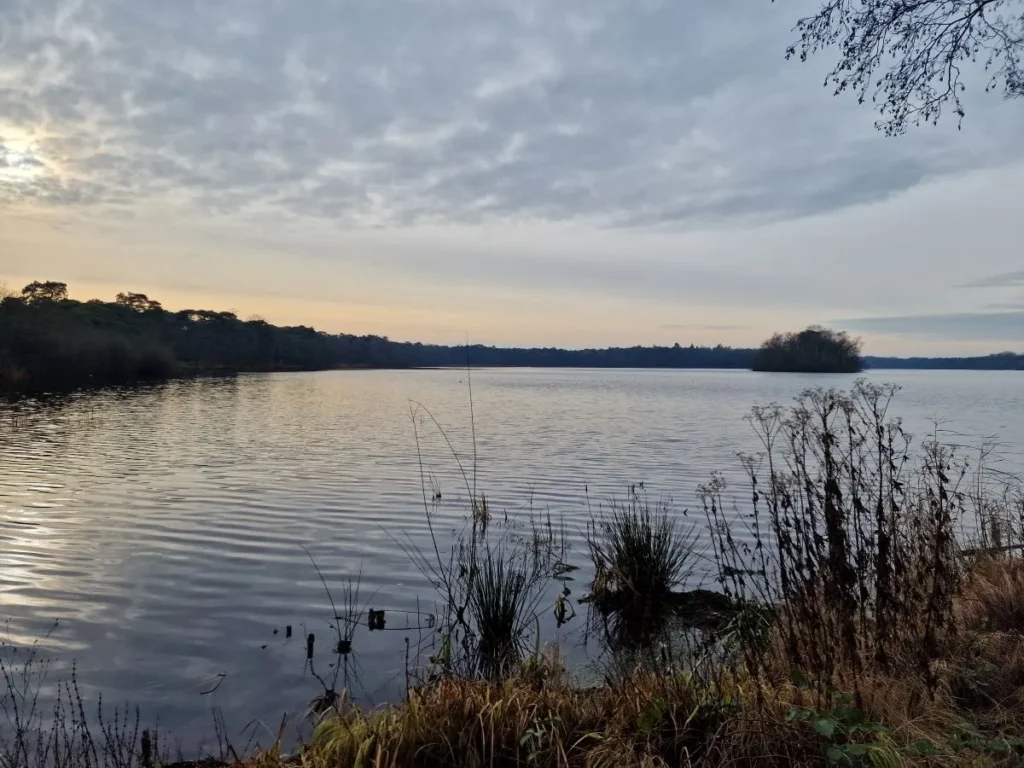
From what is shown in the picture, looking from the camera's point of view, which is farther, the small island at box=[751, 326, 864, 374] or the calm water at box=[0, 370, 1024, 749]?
the small island at box=[751, 326, 864, 374]

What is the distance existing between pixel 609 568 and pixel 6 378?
6093 centimetres

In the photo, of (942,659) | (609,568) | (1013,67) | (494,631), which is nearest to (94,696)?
(494,631)

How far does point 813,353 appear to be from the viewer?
125 meters

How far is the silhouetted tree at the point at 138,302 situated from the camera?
128125 millimetres

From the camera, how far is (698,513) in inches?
542

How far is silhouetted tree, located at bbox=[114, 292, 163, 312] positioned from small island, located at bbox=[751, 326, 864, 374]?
11954 centimetres

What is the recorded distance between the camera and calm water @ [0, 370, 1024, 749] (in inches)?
267

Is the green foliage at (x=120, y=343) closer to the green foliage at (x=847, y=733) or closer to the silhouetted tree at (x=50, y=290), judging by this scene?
the silhouetted tree at (x=50, y=290)

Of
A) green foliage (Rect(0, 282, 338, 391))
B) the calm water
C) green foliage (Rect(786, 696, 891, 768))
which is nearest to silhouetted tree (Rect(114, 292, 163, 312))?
green foliage (Rect(0, 282, 338, 391))

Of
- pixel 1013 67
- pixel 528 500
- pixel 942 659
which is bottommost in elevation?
pixel 528 500

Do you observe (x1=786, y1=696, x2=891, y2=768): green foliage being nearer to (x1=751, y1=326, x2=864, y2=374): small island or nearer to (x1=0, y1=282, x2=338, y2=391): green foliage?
(x1=0, y1=282, x2=338, y2=391): green foliage

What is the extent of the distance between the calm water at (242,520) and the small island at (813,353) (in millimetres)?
96761

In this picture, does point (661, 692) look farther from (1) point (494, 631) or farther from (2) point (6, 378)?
(2) point (6, 378)

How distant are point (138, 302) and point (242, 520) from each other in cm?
13794
